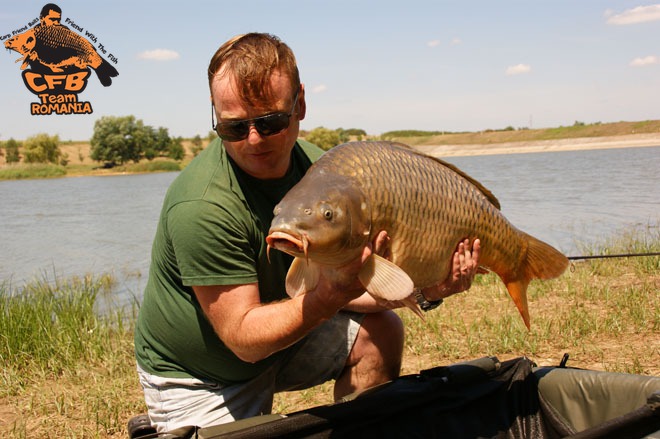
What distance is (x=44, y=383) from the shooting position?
3.11m

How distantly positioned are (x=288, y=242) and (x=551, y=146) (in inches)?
1473

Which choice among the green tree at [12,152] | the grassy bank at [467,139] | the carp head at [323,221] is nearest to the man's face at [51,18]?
the carp head at [323,221]

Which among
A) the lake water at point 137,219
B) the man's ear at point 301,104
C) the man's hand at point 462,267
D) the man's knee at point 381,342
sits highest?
the man's ear at point 301,104

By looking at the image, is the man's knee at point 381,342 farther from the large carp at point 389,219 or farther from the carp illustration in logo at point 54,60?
the carp illustration in logo at point 54,60

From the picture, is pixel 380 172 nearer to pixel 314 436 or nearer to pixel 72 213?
pixel 314 436

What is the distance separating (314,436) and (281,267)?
0.48 m

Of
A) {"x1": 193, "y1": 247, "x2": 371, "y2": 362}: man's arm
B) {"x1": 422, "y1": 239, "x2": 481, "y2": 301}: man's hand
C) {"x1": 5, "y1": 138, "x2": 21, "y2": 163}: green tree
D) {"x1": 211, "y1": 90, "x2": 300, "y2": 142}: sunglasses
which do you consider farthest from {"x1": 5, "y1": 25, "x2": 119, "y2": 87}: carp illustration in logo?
{"x1": 5, "y1": 138, "x2": 21, "y2": 163}: green tree

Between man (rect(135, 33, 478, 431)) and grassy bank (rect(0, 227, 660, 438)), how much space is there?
74cm

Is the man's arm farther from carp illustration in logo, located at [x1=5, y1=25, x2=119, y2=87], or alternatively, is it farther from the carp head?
carp illustration in logo, located at [x1=5, y1=25, x2=119, y2=87]

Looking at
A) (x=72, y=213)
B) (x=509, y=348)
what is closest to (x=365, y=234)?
(x=509, y=348)

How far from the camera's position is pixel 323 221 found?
4.27ft

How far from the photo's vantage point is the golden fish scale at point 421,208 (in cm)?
147

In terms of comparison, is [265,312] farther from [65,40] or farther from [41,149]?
[41,149]

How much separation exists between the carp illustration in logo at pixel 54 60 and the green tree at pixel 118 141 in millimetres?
27740
